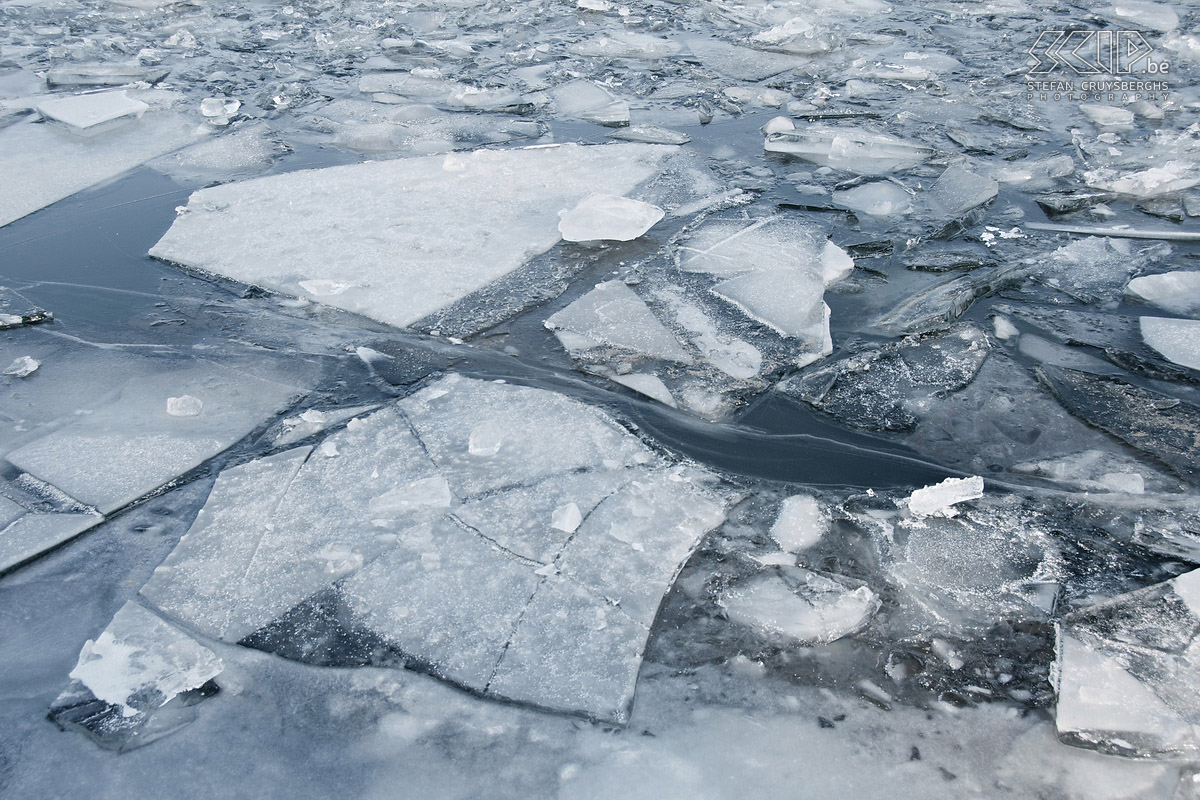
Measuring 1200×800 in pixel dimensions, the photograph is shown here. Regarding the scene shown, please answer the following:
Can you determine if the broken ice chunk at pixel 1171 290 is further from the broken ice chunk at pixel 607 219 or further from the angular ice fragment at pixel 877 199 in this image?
the broken ice chunk at pixel 607 219

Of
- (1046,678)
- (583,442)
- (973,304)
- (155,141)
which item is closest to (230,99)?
(155,141)

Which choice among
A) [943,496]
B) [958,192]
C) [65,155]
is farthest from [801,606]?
[65,155]

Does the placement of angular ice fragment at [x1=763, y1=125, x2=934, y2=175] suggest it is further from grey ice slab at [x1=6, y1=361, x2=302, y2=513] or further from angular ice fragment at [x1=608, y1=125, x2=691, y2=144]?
grey ice slab at [x1=6, y1=361, x2=302, y2=513]

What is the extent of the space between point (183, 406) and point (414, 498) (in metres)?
0.91

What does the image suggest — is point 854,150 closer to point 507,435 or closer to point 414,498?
point 507,435

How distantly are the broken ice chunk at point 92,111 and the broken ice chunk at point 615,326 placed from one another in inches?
137

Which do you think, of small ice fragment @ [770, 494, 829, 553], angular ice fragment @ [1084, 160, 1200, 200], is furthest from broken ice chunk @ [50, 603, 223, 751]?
angular ice fragment @ [1084, 160, 1200, 200]

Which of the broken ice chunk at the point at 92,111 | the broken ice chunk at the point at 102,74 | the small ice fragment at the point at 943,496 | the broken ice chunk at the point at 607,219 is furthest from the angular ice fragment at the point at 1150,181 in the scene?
the broken ice chunk at the point at 102,74

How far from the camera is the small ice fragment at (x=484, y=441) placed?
7.27ft

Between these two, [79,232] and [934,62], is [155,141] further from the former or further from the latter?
[934,62]

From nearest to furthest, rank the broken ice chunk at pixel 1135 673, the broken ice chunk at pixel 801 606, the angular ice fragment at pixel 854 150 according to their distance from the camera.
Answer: the broken ice chunk at pixel 1135 673 → the broken ice chunk at pixel 801 606 → the angular ice fragment at pixel 854 150

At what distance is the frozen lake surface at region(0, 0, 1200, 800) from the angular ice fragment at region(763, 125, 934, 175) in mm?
32

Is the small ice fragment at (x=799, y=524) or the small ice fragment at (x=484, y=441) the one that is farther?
the small ice fragment at (x=484, y=441)

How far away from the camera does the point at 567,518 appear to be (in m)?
1.99
